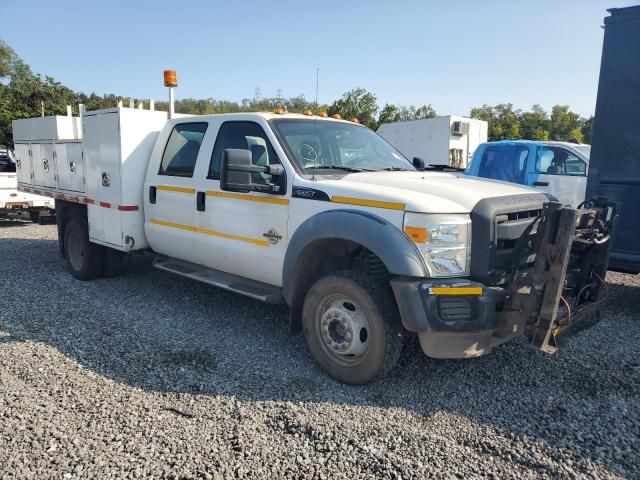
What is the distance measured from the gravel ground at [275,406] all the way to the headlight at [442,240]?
3.19 feet

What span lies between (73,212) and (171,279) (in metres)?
1.60

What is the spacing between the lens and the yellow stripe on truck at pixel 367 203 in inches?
140

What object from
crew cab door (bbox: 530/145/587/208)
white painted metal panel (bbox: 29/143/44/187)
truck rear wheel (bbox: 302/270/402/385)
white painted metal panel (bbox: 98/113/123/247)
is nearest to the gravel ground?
truck rear wheel (bbox: 302/270/402/385)

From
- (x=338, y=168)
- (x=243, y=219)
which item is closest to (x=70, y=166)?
(x=243, y=219)

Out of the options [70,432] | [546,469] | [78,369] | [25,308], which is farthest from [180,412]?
[25,308]

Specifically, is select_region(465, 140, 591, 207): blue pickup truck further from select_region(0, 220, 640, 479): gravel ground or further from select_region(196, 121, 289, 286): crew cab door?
select_region(196, 121, 289, 286): crew cab door

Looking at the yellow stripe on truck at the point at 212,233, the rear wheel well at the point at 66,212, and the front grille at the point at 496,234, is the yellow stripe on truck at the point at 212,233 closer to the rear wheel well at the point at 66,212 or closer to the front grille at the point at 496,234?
the rear wheel well at the point at 66,212

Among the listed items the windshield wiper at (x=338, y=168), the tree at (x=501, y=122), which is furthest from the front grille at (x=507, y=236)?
the tree at (x=501, y=122)

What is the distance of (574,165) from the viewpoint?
861cm

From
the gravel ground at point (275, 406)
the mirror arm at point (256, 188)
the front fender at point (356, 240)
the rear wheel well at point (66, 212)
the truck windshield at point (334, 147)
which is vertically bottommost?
the gravel ground at point (275, 406)

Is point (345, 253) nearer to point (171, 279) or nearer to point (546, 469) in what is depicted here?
point (546, 469)

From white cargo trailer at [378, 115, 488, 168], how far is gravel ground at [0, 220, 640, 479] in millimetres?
13565

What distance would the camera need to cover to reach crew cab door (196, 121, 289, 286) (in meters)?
4.41

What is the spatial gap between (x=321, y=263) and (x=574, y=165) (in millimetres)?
6168
